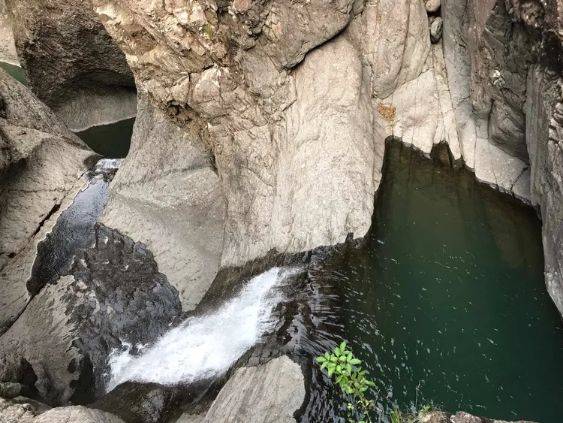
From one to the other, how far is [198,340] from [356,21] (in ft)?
22.6

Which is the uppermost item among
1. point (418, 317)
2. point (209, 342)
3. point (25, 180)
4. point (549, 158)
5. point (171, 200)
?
point (549, 158)

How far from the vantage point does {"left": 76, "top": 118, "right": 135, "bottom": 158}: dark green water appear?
16.2 m

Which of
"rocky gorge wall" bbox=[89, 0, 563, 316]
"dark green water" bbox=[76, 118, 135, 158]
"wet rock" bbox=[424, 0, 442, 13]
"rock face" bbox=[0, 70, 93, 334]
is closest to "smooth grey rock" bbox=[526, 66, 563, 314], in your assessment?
"rocky gorge wall" bbox=[89, 0, 563, 316]

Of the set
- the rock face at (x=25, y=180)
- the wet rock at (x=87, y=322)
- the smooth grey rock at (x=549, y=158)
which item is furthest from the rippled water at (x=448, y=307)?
the rock face at (x=25, y=180)

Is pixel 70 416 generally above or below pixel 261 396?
below

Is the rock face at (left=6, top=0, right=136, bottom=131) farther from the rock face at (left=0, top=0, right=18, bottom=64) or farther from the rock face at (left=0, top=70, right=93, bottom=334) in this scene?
the rock face at (left=0, top=0, right=18, bottom=64)

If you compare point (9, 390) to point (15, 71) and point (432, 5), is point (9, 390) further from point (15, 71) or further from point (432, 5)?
point (15, 71)

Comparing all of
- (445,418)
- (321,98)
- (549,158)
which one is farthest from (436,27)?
(445,418)

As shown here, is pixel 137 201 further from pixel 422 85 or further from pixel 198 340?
pixel 422 85

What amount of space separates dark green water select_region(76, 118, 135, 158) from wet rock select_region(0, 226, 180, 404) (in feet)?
23.9

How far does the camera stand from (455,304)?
6973 millimetres

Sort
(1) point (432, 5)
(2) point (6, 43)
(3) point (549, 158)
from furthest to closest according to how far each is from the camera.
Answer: (2) point (6, 43) → (1) point (432, 5) → (3) point (549, 158)

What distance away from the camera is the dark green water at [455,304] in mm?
5719

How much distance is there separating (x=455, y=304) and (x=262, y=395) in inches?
129
